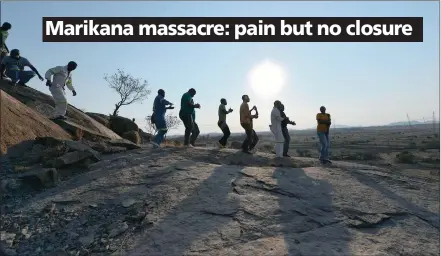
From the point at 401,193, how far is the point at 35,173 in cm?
782

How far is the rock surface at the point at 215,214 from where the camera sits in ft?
15.7

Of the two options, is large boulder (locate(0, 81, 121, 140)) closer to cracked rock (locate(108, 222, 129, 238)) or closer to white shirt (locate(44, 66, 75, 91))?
white shirt (locate(44, 66, 75, 91))

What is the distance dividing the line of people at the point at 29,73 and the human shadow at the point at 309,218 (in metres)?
7.24

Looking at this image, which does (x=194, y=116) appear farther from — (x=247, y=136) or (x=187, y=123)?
(x=247, y=136)

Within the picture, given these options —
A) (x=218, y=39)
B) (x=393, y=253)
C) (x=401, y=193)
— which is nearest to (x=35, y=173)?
(x=218, y=39)

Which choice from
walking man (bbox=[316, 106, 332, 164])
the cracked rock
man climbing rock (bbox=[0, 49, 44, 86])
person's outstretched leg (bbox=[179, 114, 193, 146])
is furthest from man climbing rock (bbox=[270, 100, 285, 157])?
man climbing rock (bbox=[0, 49, 44, 86])

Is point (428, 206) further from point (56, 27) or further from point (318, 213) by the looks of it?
point (56, 27)

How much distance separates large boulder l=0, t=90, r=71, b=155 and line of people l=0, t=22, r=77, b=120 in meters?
0.99

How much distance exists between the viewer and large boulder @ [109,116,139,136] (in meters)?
15.7

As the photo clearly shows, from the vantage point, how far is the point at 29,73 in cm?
1195

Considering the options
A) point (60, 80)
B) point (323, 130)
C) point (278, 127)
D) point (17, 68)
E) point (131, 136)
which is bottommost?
point (131, 136)

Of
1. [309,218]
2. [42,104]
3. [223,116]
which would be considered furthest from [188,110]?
[42,104]

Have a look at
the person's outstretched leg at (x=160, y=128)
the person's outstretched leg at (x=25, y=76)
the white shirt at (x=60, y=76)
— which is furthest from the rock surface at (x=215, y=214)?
the person's outstretched leg at (x=25, y=76)

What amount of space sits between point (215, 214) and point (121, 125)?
1135 centimetres
